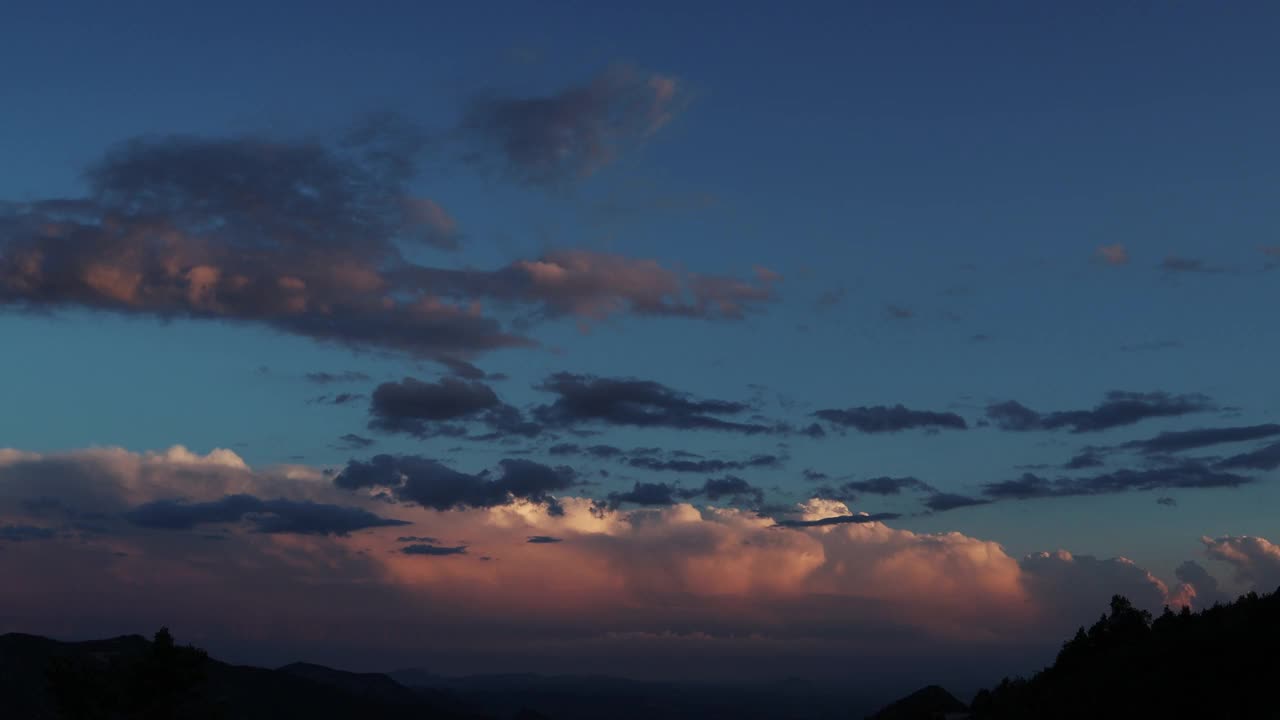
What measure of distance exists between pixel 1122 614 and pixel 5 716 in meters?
187

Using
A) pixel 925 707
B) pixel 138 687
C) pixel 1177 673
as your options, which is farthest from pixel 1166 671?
pixel 138 687

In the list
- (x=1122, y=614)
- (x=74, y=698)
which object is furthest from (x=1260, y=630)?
(x=74, y=698)

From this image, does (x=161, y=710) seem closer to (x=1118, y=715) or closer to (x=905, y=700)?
(x=1118, y=715)

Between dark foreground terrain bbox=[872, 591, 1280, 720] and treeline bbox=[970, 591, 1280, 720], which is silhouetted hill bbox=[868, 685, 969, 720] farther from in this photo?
treeline bbox=[970, 591, 1280, 720]

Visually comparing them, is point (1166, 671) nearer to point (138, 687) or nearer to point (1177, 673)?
point (1177, 673)

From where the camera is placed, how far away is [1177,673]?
5766 centimetres

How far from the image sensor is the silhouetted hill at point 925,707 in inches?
3895

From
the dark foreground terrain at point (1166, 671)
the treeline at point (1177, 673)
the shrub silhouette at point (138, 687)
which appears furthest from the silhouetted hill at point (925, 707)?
the shrub silhouette at point (138, 687)

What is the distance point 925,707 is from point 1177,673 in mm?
51513

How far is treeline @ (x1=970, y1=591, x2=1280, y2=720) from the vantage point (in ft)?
174

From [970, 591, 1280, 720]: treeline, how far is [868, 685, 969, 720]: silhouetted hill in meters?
20.9

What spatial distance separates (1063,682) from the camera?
7312 centimetres

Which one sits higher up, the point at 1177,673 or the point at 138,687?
the point at 1177,673

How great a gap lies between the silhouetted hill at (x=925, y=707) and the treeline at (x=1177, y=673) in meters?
20.9
